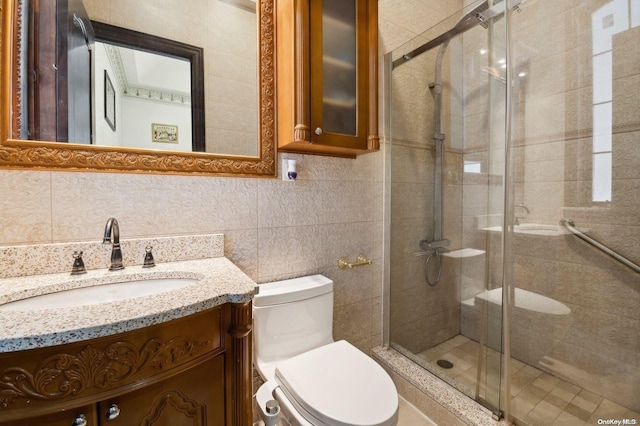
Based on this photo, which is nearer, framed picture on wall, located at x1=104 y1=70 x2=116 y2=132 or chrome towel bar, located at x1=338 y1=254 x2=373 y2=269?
framed picture on wall, located at x1=104 y1=70 x2=116 y2=132

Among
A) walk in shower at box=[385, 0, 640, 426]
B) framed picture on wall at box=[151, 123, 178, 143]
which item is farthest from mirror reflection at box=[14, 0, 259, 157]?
walk in shower at box=[385, 0, 640, 426]

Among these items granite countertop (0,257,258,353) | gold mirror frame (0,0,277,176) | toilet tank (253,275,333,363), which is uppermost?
gold mirror frame (0,0,277,176)

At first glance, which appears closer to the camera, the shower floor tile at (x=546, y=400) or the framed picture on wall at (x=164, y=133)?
the framed picture on wall at (x=164, y=133)

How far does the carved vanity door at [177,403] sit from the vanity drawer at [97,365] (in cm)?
3

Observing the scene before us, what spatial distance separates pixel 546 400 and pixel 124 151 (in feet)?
6.86

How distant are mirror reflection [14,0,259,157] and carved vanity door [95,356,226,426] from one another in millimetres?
839

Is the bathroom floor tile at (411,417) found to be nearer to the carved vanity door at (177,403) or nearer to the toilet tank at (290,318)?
the toilet tank at (290,318)

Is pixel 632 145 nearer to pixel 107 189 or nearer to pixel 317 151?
pixel 317 151

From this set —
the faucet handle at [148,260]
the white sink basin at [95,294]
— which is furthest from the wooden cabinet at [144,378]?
the faucet handle at [148,260]

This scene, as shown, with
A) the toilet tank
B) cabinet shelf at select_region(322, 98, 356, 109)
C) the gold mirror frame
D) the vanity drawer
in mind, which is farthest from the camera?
cabinet shelf at select_region(322, 98, 356, 109)

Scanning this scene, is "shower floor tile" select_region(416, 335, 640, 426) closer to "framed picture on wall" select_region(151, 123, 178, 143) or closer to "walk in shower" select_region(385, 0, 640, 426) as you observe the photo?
"walk in shower" select_region(385, 0, 640, 426)

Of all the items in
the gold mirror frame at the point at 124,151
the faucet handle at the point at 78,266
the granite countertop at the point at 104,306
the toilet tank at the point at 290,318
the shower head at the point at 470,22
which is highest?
the shower head at the point at 470,22

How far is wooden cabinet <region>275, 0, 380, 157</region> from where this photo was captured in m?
1.15

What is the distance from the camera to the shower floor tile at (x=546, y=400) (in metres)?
1.18
